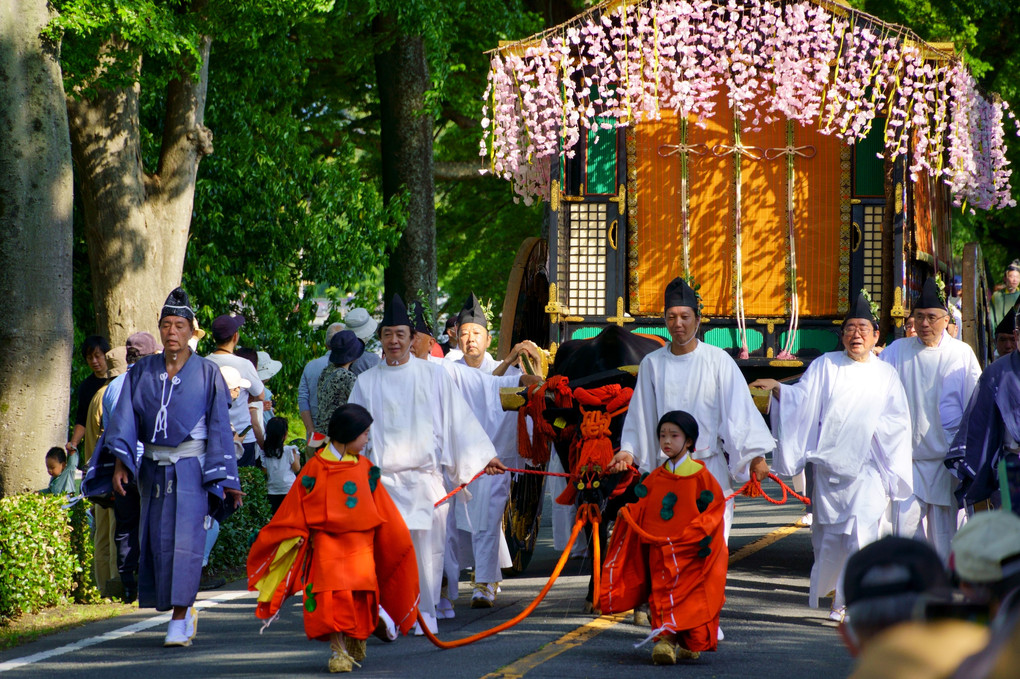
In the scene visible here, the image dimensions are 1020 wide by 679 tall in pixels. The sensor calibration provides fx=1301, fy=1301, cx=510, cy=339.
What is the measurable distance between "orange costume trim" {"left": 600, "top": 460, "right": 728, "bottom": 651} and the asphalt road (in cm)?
24

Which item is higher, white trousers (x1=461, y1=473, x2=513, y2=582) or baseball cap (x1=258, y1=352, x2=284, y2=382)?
baseball cap (x1=258, y1=352, x2=284, y2=382)

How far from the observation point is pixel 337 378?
9406 millimetres

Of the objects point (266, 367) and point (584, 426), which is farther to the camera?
point (266, 367)

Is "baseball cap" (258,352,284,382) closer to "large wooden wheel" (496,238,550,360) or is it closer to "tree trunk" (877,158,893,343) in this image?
"large wooden wheel" (496,238,550,360)

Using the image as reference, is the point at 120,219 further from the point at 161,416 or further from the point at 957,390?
the point at 957,390

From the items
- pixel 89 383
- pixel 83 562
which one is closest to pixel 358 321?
pixel 89 383

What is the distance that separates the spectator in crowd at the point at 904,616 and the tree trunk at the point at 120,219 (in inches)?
413

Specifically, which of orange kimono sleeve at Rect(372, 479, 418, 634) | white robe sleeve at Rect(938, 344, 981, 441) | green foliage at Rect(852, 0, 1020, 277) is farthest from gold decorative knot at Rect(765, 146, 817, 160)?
green foliage at Rect(852, 0, 1020, 277)

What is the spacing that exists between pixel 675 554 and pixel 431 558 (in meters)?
1.72

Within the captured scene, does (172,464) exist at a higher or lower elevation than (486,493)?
higher

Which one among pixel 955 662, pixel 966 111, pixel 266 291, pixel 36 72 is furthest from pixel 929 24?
pixel 955 662

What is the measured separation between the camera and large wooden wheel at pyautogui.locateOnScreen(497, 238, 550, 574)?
1014 cm

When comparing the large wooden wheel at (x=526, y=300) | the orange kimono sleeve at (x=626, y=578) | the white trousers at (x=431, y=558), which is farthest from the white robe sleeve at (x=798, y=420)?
the large wooden wheel at (x=526, y=300)

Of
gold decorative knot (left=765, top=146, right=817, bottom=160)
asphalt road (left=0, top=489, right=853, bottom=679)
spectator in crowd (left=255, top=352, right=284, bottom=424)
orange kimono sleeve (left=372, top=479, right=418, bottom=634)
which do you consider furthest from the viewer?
spectator in crowd (left=255, top=352, right=284, bottom=424)
